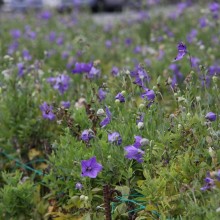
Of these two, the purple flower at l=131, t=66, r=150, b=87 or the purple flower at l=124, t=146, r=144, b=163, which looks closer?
the purple flower at l=124, t=146, r=144, b=163

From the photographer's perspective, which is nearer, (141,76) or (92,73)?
(141,76)

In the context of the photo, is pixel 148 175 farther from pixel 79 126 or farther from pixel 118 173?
pixel 79 126

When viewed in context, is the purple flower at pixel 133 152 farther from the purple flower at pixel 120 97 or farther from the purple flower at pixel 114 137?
the purple flower at pixel 120 97

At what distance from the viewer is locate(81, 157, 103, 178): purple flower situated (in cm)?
265

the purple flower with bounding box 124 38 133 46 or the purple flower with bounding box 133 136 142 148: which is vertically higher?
the purple flower with bounding box 133 136 142 148

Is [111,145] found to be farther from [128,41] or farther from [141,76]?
[128,41]

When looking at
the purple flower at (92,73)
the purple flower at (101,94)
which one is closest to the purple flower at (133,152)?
the purple flower at (101,94)

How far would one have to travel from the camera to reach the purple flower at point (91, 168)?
2.65 meters

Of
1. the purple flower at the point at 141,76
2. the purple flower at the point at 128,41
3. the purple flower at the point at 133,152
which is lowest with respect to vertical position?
the purple flower at the point at 128,41

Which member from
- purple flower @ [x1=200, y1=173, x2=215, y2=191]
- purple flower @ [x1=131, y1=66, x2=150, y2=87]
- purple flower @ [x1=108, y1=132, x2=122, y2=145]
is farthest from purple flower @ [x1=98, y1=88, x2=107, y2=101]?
purple flower @ [x1=200, y1=173, x2=215, y2=191]

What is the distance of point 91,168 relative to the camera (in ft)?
8.77

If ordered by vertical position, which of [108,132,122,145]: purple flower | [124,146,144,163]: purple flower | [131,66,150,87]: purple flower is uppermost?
[131,66,150,87]: purple flower

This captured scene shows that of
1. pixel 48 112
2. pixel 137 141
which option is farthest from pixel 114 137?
pixel 48 112

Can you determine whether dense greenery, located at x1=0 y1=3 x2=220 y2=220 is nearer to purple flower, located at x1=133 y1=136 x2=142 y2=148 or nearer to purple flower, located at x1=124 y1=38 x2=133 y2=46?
purple flower, located at x1=133 y1=136 x2=142 y2=148
